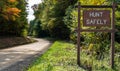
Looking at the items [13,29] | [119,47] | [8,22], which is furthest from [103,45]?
[13,29]

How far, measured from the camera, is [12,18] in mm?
46219

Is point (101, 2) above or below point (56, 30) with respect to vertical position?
above

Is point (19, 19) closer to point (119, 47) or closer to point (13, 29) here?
point (13, 29)

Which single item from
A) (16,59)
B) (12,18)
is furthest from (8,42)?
(16,59)

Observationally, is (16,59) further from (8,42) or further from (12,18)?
(8,42)

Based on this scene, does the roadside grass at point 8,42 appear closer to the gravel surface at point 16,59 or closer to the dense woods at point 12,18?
the dense woods at point 12,18

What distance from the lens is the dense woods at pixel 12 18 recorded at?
43.0 metres

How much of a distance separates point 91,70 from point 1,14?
31003mm

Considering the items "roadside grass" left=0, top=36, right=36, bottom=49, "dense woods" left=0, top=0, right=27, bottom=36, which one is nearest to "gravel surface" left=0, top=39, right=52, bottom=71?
"dense woods" left=0, top=0, right=27, bottom=36

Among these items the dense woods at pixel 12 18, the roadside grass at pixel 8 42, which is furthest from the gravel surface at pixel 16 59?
the roadside grass at pixel 8 42

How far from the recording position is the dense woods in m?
43.0

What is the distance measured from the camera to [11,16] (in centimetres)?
4531

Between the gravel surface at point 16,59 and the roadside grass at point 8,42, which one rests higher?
the gravel surface at point 16,59

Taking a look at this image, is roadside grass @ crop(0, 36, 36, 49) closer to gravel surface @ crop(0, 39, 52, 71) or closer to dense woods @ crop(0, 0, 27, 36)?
dense woods @ crop(0, 0, 27, 36)
